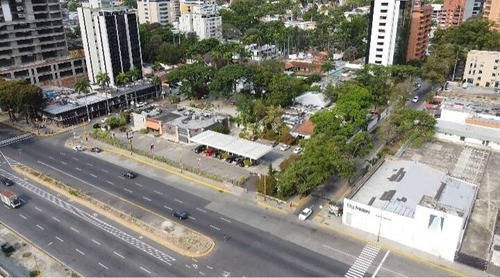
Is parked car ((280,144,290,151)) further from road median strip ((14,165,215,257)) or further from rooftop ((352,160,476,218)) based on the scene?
road median strip ((14,165,215,257))

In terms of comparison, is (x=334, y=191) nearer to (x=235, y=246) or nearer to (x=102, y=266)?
(x=235, y=246)

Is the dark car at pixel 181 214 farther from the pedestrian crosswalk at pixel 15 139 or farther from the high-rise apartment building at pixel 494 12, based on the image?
the high-rise apartment building at pixel 494 12

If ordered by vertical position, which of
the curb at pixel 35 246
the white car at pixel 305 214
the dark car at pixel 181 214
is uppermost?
the white car at pixel 305 214

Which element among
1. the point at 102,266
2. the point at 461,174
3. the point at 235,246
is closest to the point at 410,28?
the point at 461,174

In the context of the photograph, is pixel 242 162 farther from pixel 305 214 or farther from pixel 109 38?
pixel 109 38

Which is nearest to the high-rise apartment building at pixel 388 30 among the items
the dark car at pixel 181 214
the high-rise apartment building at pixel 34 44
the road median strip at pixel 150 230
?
the dark car at pixel 181 214

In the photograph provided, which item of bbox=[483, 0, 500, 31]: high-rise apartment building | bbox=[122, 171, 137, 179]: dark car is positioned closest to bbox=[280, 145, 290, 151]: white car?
bbox=[122, 171, 137, 179]: dark car

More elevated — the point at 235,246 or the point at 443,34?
the point at 443,34
